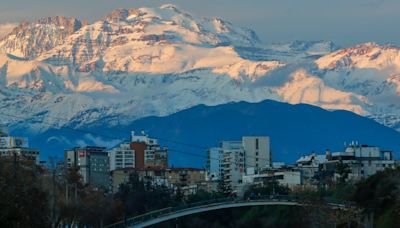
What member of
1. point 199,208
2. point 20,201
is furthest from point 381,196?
point 199,208

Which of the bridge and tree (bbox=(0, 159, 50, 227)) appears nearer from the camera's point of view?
tree (bbox=(0, 159, 50, 227))

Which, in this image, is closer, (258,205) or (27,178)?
(27,178)

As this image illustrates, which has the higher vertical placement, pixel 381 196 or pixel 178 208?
pixel 178 208

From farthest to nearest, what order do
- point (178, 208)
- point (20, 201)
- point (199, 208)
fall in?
point (199, 208), point (178, 208), point (20, 201)

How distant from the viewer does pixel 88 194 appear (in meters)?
158

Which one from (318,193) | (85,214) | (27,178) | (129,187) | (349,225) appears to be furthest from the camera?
(129,187)

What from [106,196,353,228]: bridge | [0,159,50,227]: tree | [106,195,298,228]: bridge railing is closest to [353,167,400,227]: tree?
[106,196,353,228]: bridge

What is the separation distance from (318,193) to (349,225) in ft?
155

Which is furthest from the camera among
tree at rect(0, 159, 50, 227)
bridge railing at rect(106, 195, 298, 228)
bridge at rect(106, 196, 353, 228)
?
bridge at rect(106, 196, 353, 228)

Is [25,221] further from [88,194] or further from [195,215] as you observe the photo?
[195,215]

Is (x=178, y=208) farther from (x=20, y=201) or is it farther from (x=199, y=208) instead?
(x=20, y=201)

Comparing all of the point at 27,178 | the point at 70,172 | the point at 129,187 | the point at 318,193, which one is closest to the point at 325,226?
the point at 27,178

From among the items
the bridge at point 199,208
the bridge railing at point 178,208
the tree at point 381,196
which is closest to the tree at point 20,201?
the tree at point 381,196

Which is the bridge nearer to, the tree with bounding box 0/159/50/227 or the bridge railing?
the bridge railing
